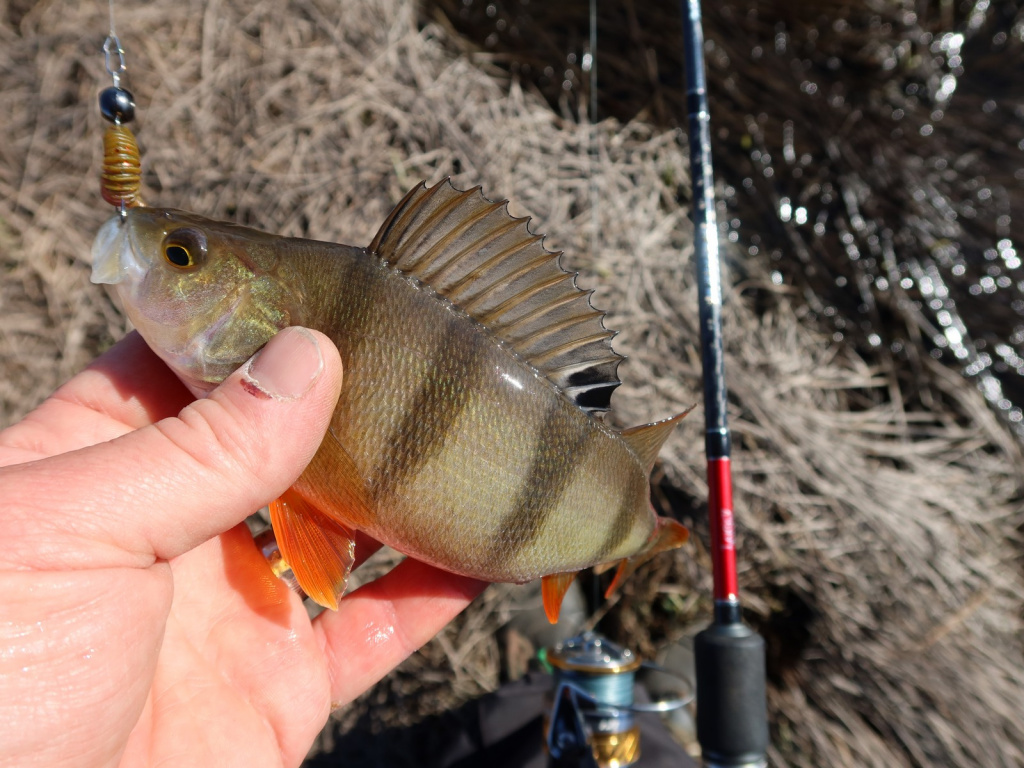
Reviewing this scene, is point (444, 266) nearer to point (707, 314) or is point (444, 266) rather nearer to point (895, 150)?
point (707, 314)

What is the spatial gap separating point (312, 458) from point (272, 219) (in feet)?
6.21

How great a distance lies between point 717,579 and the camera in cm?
198

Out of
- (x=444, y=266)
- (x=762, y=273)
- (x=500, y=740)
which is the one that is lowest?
(x=500, y=740)

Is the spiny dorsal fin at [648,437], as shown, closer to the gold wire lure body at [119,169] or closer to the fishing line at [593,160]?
the gold wire lure body at [119,169]

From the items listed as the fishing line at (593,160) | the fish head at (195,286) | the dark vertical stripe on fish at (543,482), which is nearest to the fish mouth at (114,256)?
the fish head at (195,286)

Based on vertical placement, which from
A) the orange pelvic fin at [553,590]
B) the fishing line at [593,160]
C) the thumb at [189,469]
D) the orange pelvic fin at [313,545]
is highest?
the fishing line at [593,160]

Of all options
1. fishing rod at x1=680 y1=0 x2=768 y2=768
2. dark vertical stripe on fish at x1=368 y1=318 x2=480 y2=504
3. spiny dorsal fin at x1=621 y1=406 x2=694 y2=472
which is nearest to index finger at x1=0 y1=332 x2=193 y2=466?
dark vertical stripe on fish at x1=368 y1=318 x2=480 y2=504

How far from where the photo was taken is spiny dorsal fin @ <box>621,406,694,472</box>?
1.56 meters

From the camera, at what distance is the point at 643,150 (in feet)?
11.9

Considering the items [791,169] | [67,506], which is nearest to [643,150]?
[791,169]

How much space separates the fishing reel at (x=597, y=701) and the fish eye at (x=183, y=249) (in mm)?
1581

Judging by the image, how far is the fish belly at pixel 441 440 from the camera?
135 cm

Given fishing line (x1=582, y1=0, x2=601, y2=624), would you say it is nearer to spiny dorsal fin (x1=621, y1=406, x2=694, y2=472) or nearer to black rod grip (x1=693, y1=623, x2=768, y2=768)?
black rod grip (x1=693, y1=623, x2=768, y2=768)

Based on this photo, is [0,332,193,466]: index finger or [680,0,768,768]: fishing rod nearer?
[0,332,193,466]: index finger
